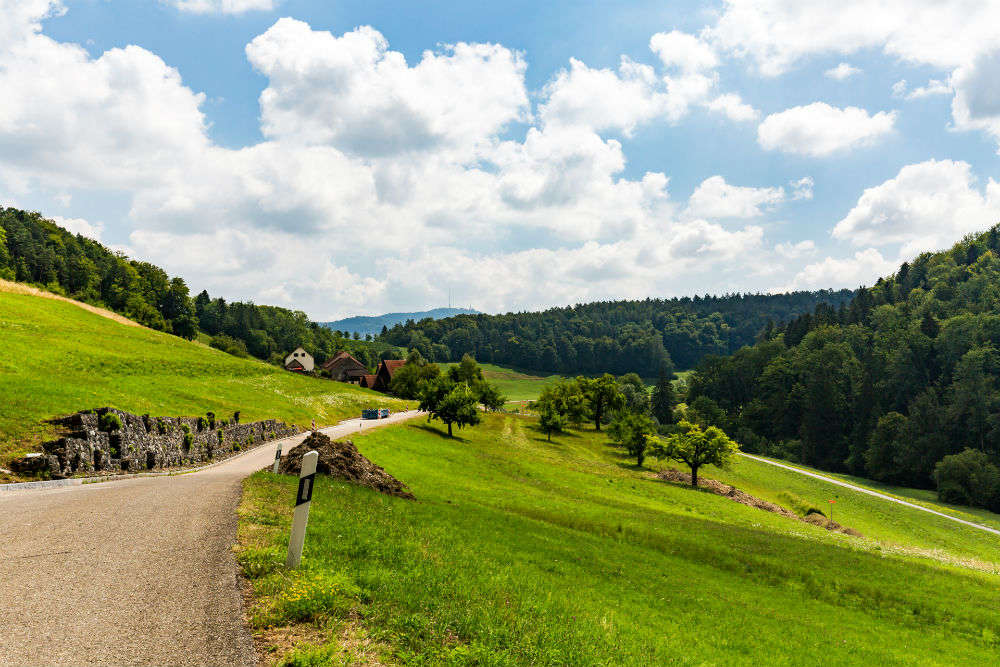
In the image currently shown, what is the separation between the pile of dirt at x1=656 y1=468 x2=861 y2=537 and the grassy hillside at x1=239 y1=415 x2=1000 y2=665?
1121 cm

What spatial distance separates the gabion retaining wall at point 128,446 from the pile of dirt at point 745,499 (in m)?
53.9

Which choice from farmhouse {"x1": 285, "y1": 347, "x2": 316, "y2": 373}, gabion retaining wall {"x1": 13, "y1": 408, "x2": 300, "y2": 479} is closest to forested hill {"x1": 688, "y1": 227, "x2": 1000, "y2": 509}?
gabion retaining wall {"x1": 13, "y1": 408, "x2": 300, "y2": 479}

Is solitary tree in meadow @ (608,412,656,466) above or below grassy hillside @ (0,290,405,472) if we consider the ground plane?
below

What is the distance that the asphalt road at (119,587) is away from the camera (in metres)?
6.11

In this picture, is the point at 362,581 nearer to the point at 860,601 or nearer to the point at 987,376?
the point at 860,601

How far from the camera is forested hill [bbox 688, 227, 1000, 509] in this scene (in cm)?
9844

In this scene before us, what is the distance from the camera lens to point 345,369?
494ft

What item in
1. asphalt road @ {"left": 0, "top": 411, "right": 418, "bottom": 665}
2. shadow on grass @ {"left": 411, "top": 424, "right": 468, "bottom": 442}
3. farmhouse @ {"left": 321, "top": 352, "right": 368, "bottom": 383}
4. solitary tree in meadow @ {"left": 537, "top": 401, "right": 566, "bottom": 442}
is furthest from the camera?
farmhouse @ {"left": 321, "top": 352, "right": 368, "bottom": 383}

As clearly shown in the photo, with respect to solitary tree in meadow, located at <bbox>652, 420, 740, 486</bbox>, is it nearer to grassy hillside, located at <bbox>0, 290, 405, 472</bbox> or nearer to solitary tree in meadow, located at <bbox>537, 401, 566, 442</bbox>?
solitary tree in meadow, located at <bbox>537, 401, 566, 442</bbox>

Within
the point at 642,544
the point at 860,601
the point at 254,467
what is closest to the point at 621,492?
the point at 642,544

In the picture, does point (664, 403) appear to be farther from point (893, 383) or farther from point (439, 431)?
point (439, 431)

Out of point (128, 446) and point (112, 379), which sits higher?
point (112, 379)

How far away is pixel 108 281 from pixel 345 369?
81232 millimetres

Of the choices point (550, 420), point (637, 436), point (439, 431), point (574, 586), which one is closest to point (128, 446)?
point (574, 586)
